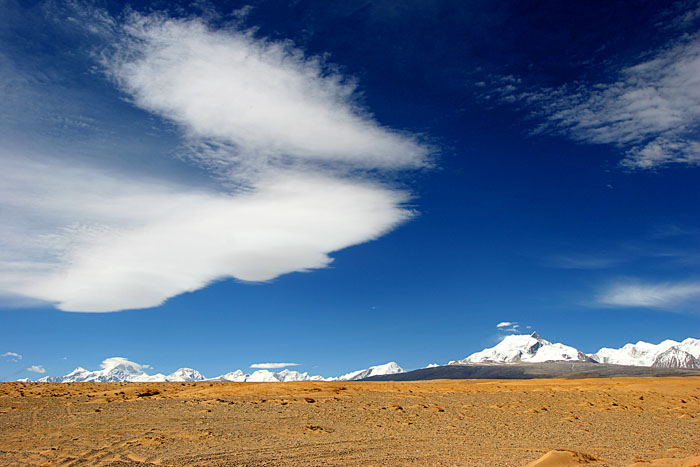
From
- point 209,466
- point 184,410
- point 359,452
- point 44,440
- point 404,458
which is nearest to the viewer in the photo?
point 209,466

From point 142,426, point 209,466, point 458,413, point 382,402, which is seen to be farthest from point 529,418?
point 142,426

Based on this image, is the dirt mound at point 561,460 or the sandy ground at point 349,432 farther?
the sandy ground at point 349,432

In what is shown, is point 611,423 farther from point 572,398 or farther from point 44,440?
point 44,440

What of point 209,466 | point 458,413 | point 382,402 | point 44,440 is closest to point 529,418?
point 458,413

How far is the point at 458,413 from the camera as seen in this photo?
27609 mm

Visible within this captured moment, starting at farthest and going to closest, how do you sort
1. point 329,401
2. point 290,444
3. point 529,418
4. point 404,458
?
point 329,401, point 529,418, point 290,444, point 404,458

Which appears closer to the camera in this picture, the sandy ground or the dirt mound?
the dirt mound

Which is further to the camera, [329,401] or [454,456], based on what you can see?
[329,401]

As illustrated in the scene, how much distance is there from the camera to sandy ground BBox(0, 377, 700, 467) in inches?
619

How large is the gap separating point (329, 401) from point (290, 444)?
16008mm

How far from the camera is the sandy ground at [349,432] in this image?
15727 mm

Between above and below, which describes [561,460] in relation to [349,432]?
below

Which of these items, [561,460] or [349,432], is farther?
[349,432]

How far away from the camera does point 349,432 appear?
2117cm
